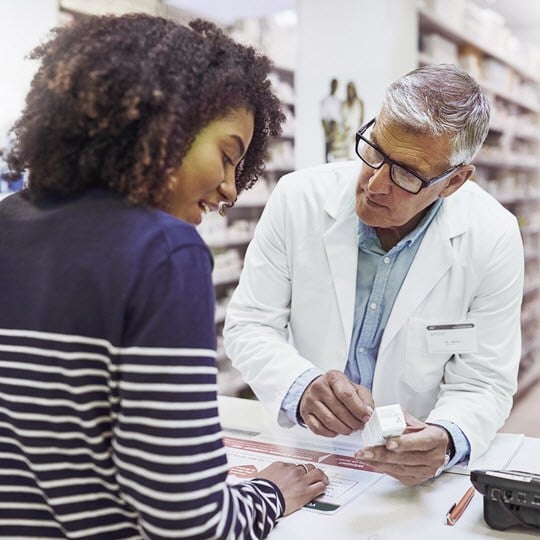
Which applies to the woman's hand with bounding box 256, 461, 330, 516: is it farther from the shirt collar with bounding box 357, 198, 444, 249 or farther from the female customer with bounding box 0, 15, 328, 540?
the shirt collar with bounding box 357, 198, 444, 249

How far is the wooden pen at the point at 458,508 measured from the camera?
126 centimetres

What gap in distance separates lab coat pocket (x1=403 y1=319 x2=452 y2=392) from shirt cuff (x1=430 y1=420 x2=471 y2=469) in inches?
12.4

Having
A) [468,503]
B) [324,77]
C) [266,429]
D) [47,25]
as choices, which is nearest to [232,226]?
[324,77]

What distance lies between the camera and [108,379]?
0.84 m

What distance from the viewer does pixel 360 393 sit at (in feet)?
4.92

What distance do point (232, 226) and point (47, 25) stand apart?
2.16 meters

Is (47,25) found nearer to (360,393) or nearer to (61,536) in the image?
(360,393)

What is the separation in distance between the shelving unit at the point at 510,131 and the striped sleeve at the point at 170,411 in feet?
15.0

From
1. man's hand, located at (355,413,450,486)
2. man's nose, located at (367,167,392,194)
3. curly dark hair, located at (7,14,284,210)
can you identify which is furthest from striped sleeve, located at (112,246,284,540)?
man's nose, located at (367,167,392,194)

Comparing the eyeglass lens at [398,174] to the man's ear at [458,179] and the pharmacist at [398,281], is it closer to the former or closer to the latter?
the pharmacist at [398,281]

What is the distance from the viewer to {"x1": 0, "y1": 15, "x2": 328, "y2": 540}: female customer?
0.83m

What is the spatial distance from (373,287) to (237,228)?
11.4ft

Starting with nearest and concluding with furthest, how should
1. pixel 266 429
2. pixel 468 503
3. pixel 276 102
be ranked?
pixel 276 102
pixel 468 503
pixel 266 429

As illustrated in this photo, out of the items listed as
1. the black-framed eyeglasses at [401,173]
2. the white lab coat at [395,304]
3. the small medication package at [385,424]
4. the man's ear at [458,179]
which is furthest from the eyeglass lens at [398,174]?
the small medication package at [385,424]
